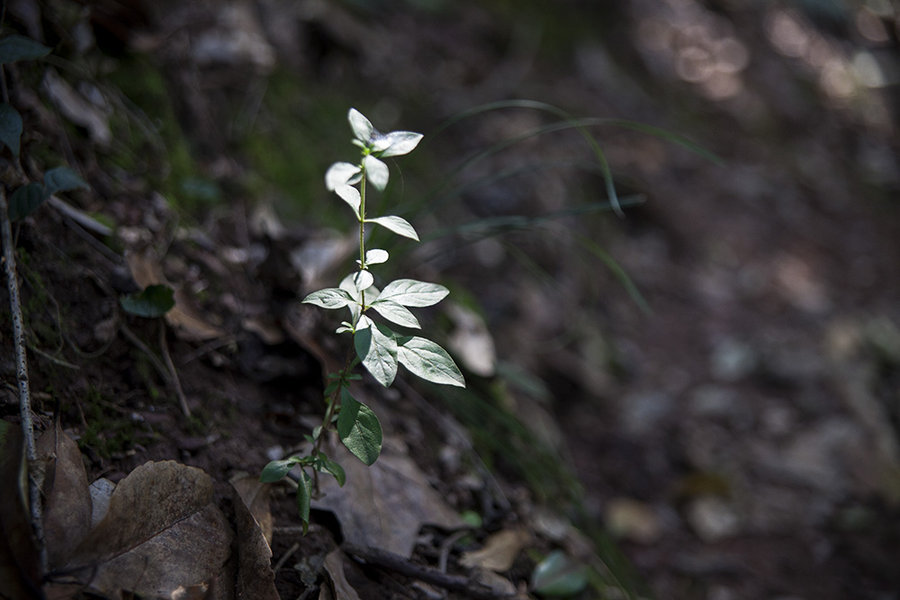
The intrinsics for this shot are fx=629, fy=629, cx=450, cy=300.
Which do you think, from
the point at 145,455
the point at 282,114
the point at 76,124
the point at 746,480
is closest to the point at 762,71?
the point at 746,480

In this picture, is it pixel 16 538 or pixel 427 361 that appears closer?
pixel 16 538

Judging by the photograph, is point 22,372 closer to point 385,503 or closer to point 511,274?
point 385,503

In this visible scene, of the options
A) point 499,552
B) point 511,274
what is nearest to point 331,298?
point 499,552

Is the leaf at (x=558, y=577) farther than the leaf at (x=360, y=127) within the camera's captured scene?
Yes

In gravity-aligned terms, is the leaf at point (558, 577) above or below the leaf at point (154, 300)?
below

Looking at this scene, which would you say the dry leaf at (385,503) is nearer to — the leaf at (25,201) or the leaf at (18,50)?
the leaf at (25,201)

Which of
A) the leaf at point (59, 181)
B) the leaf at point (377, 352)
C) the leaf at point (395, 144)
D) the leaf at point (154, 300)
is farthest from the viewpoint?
the leaf at point (154, 300)

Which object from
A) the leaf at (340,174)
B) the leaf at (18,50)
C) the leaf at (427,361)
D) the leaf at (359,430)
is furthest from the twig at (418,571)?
the leaf at (18,50)
